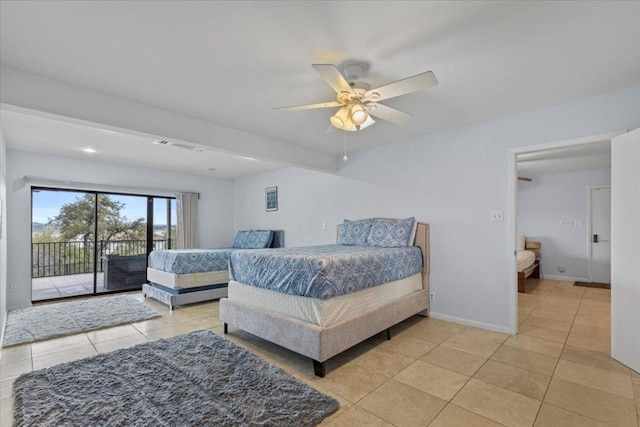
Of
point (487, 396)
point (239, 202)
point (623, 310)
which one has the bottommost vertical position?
point (487, 396)

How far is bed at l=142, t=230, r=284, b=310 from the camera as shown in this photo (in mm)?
4527

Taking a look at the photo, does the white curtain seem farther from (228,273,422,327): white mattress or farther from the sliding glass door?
(228,273,422,327): white mattress

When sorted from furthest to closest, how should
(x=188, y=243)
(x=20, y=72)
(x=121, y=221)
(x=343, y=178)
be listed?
(x=188, y=243) < (x=121, y=221) < (x=343, y=178) < (x=20, y=72)

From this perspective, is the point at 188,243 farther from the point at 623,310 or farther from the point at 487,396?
the point at 623,310

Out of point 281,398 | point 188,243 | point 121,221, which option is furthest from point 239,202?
point 281,398

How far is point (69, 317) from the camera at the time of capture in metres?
3.94

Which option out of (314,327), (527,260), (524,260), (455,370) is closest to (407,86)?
(314,327)

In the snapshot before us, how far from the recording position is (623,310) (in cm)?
256

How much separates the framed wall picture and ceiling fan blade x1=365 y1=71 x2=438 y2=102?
167 inches

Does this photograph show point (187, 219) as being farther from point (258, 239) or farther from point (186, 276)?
point (186, 276)

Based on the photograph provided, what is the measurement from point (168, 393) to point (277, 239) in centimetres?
406

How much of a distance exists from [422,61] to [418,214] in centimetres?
225

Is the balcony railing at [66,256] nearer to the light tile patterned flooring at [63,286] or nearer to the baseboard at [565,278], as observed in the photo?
the light tile patterned flooring at [63,286]

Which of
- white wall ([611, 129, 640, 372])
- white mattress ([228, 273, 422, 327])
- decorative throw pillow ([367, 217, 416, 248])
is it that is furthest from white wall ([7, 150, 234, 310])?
white wall ([611, 129, 640, 372])
